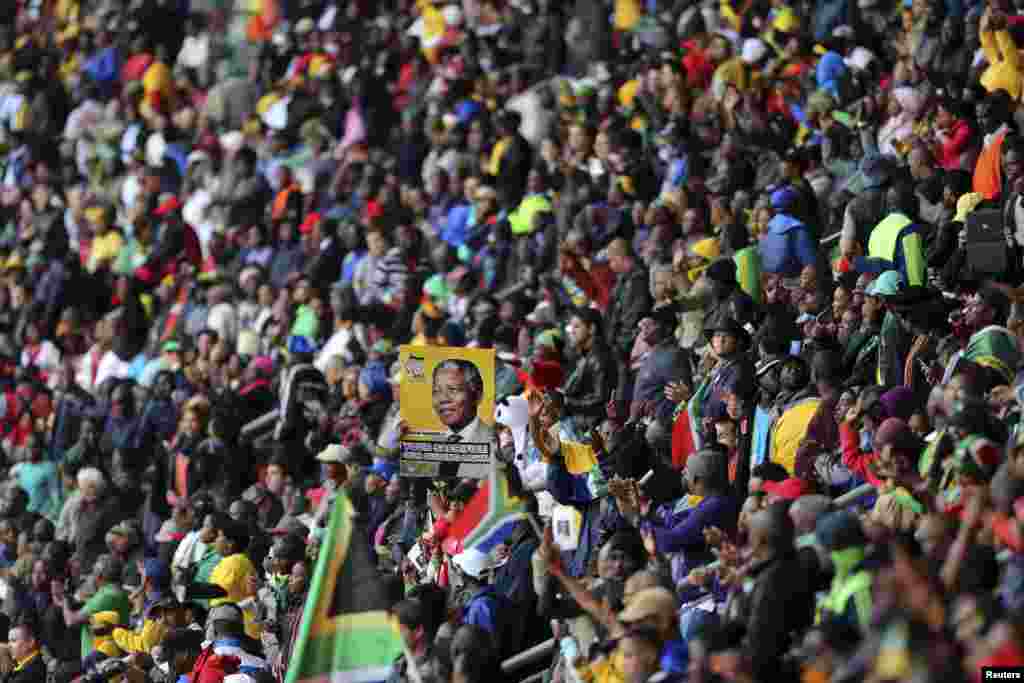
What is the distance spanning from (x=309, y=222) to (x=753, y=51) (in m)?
4.82

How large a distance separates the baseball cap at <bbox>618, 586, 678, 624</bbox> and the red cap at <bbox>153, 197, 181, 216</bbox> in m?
15.4

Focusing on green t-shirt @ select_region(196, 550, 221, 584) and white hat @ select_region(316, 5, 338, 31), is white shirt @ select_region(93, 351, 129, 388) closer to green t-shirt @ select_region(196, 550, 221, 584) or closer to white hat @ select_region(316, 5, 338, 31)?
green t-shirt @ select_region(196, 550, 221, 584)

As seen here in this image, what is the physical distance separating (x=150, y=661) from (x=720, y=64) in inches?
342

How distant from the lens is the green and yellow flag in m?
12.0

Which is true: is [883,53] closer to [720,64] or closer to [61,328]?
[720,64]

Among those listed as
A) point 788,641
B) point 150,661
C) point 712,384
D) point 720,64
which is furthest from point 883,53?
point 788,641

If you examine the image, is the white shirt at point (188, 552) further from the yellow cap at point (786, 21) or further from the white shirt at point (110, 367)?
the yellow cap at point (786, 21)

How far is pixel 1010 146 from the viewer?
51.5 ft

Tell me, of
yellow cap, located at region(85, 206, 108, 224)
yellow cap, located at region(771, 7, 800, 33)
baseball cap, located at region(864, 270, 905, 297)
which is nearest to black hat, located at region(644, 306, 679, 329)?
baseball cap, located at region(864, 270, 905, 297)

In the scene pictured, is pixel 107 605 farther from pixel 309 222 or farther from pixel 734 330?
pixel 309 222

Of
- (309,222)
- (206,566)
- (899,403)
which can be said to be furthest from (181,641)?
(309,222)

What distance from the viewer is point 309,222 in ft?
79.0

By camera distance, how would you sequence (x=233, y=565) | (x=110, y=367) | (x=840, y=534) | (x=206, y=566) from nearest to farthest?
(x=840, y=534)
(x=233, y=565)
(x=206, y=566)
(x=110, y=367)

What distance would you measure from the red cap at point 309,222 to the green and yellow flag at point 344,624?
39.1 ft
